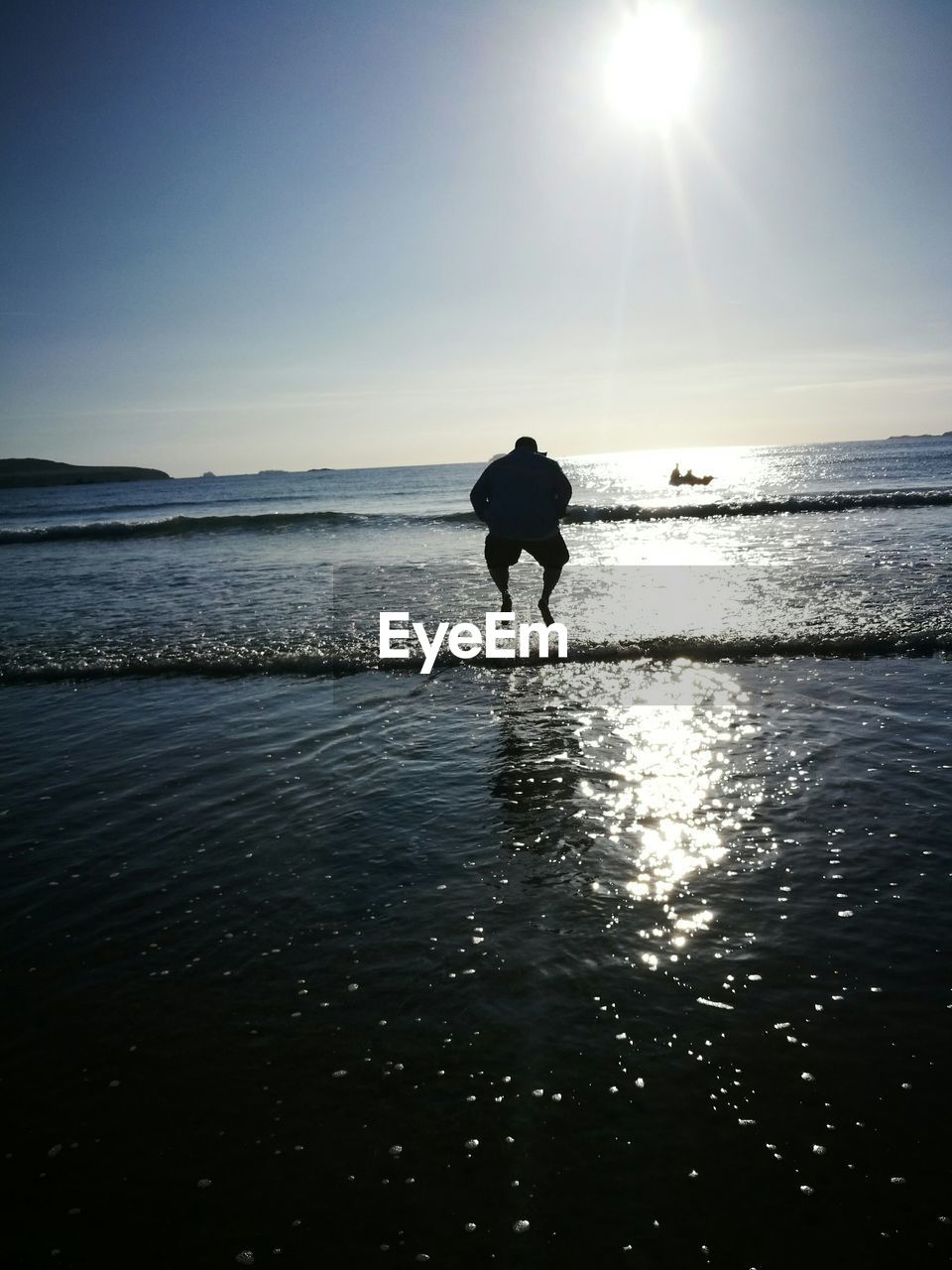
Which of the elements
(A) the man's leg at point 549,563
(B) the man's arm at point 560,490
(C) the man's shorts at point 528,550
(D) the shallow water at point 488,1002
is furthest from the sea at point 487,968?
(B) the man's arm at point 560,490

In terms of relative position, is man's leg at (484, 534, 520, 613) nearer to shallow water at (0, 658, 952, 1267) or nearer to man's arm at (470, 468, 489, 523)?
man's arm at (470, 468, 489, 523)

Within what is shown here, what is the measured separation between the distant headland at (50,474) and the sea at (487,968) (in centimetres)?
15986

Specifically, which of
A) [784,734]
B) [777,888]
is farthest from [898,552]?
[777,888]

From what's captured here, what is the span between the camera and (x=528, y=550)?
9.25 metres

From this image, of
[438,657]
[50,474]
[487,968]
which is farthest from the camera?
[50,474]

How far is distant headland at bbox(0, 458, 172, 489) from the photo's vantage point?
147188 millimetres

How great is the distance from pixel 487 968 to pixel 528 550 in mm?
6774

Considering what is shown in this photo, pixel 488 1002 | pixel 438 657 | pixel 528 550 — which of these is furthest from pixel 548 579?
pixel 488 1002

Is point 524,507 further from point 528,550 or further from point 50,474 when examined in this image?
point 50,474

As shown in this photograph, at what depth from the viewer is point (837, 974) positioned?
2771 millimetres

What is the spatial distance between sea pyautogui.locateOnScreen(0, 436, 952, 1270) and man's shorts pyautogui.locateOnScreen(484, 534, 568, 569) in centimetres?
221

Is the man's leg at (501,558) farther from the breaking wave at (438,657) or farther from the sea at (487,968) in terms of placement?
the sea at (487,968)

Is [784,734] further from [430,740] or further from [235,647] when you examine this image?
[235,647]

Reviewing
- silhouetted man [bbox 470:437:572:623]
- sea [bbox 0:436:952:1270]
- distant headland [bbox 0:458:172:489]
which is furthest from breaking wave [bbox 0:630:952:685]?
distant headland [bbox 0:458:172:489]
